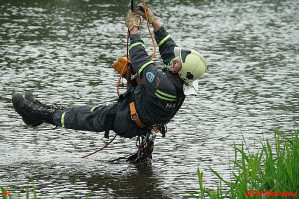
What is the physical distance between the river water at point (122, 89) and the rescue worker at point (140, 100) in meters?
0.55

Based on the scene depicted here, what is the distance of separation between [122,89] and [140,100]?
5504 millimetres

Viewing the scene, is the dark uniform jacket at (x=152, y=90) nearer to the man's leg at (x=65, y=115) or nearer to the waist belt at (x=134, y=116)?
the waist belt at (x=134, y=116)

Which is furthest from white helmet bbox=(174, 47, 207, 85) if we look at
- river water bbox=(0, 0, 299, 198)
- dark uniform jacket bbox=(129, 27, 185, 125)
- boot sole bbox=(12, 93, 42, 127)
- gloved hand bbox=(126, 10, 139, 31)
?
boot sole bbox=(12, 93, 42, 127)

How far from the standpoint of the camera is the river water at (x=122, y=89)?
8242 mm

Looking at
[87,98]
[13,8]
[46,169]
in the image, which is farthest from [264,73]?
[13,8]

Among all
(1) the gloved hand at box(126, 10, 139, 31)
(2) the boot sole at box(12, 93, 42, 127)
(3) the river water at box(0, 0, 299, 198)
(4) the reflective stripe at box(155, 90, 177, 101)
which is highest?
(1) the gloved hand at box(126, 10, 139, 31)

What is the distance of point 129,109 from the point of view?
8391mm

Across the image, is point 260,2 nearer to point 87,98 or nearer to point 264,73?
point 264,73

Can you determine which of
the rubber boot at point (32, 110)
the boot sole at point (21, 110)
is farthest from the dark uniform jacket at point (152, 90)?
the boot sole at point (21, 110)

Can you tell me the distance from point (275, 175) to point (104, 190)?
1.90 meters

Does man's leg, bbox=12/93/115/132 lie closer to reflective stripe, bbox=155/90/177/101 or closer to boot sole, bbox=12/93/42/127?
boot sole, bbox=12/93/42/127

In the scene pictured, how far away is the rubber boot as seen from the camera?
28.7 feet

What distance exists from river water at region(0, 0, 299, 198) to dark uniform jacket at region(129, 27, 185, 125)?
72cm

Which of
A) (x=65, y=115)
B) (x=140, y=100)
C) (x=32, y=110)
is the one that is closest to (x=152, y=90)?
(x=140, y=100)
